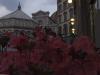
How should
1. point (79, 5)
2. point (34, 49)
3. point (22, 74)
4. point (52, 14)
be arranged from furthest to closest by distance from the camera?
point (52, 14)
point (79, 5)
point (34, 49)
point (22, 74)

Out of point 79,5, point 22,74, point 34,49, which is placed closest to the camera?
point 22,74

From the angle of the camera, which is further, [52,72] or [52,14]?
[52,14]

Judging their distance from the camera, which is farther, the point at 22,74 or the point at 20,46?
the point at 20,46

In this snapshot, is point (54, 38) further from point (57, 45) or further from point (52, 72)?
point (52, 72)

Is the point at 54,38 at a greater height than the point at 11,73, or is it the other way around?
the point at 54,38

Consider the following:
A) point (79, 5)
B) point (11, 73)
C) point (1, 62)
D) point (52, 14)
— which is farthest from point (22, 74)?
point (52, 14)

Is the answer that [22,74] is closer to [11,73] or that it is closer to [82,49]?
[11,73]

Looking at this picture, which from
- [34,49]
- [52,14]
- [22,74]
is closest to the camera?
[22,74]

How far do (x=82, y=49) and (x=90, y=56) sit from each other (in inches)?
3.3

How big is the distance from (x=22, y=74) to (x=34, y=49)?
251mm

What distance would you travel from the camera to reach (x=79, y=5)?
13.4 m

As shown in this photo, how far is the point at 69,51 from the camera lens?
2844 mm

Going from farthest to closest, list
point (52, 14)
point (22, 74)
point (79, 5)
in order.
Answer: point (52, 14) < point (79, 5) < point (22, 74)

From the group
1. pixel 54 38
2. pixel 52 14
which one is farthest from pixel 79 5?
pixel 52 14
